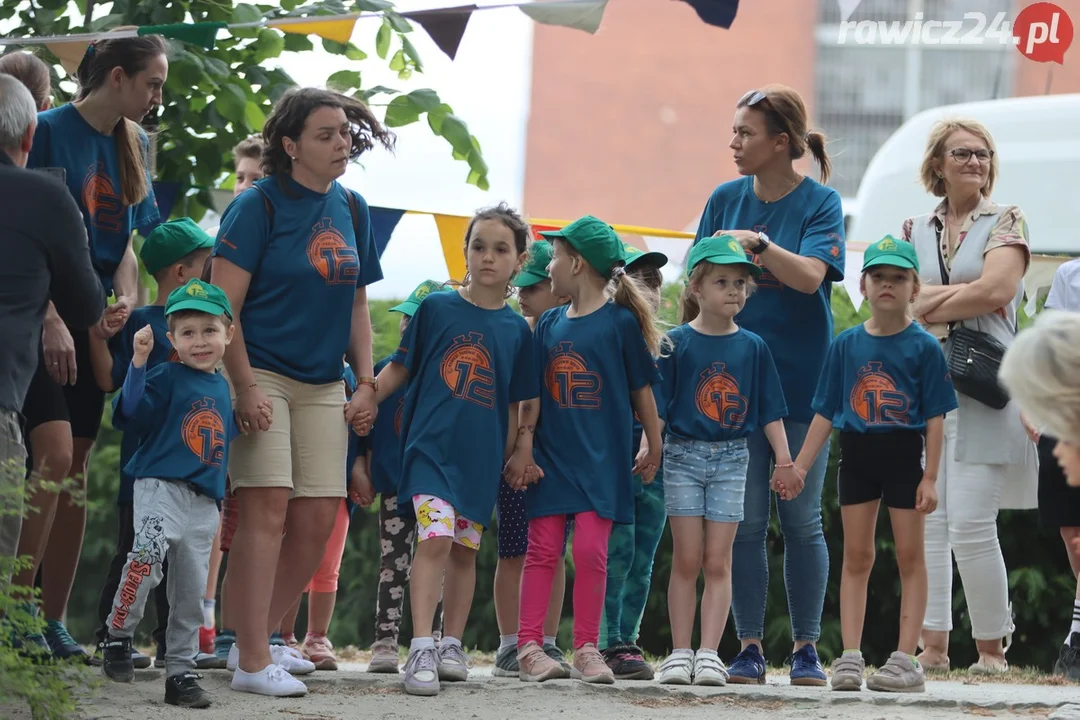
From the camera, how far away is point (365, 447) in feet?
19.0

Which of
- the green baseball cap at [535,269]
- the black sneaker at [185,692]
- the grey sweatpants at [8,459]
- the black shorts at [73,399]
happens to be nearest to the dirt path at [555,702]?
the black sneaker at [185,692]

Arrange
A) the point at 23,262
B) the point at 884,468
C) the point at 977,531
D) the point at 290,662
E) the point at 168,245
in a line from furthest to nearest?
the point at 977,531, the point at 168,245, the point at 290,662, the point at 884,468, the point at 23,262

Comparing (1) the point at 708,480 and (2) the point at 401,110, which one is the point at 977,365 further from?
(2) the point at 401,110

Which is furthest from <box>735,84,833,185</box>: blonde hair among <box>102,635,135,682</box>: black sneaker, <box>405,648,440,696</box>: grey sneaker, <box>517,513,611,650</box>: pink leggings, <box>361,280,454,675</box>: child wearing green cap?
→ <box>102,635,135,682</box>: black sneaker

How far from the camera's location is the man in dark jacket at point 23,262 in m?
4.22

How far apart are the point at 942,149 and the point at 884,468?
139 centimetres

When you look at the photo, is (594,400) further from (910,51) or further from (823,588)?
(910,51)

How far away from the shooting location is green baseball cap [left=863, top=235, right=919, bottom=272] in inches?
209

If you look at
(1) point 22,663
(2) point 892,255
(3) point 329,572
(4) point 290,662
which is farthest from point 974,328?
(1) point 22,663

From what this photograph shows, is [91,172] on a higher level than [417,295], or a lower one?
higher

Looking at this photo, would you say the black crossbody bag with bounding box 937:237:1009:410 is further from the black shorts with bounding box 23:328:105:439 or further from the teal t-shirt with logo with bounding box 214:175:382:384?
the black shorts with bounding box 23:328:105:439

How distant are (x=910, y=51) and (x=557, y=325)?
76.9 ft

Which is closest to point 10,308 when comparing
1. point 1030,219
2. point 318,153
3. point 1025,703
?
point 318,153

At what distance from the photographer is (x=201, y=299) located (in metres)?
4.71
